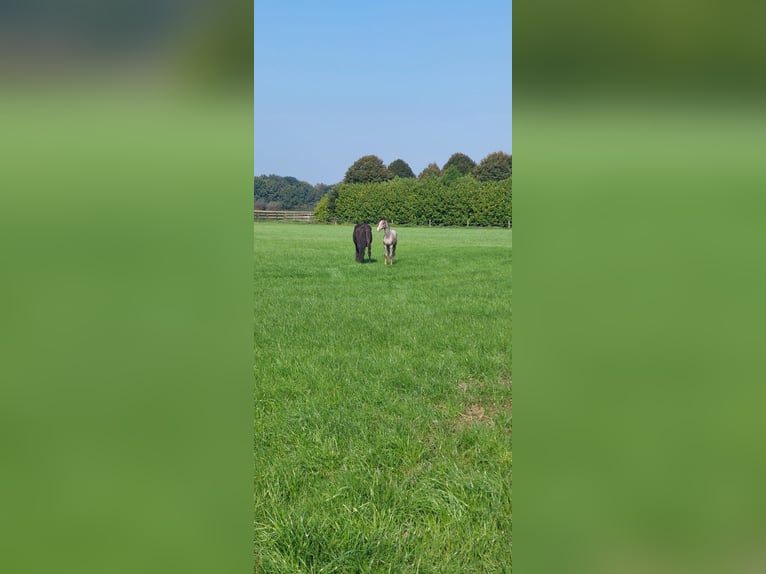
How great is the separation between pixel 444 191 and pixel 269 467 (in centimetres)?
2993

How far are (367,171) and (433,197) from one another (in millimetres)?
10041

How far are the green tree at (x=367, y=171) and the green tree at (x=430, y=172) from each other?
15.3 ft

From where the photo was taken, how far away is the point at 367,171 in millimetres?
40000

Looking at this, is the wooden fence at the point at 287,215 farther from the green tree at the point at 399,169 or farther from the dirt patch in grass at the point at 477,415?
the dirt patch in grass at the point at 477,415

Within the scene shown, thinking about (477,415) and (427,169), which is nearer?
(477,415)

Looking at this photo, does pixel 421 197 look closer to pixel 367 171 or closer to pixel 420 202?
pixel 420 202

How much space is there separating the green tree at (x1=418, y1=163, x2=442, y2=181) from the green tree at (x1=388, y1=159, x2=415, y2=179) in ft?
15.9

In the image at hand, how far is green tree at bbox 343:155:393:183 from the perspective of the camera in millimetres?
39406

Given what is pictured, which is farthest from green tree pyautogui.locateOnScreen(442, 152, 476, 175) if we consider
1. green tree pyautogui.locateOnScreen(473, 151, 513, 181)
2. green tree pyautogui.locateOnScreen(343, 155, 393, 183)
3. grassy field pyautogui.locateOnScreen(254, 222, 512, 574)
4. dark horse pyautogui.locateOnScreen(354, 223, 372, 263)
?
grassy field pyautogui.locateOnScreen(254, 222, 512, 574)

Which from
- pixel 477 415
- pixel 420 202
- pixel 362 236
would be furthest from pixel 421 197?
pixel 477 415
